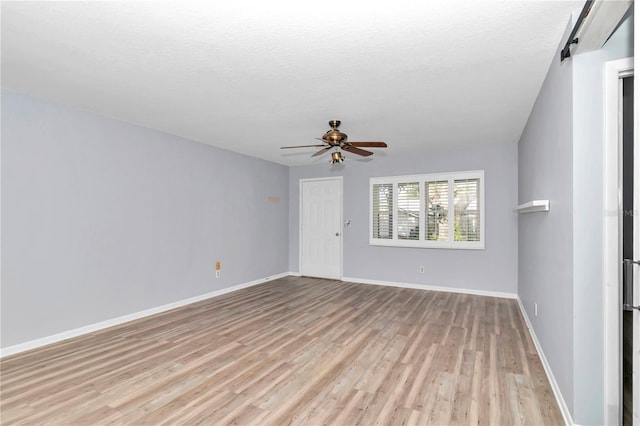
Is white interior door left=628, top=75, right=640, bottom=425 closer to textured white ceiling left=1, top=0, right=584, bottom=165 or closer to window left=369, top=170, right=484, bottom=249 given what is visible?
textured white ceiling left=1, top=0, right=584, bottom=165

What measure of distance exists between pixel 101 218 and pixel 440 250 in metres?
5.00

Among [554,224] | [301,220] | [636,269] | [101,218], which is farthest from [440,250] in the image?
[101,218]

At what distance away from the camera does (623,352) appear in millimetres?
1779

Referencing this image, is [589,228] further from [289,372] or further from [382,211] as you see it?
[382,211]

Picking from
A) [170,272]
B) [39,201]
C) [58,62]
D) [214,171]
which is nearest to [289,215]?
[214,171]

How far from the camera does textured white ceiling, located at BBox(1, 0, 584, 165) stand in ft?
5.98

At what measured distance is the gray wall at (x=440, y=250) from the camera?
16.2 ft

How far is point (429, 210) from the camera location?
551cm

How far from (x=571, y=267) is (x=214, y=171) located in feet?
15.4

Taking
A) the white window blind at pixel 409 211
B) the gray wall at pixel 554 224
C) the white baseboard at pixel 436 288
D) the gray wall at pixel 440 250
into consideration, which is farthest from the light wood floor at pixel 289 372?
the white window blind at pixel 409 211

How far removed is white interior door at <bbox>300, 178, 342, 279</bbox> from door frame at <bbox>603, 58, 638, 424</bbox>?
481 cm

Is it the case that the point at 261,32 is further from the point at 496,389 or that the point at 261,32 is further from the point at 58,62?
the point at 496,389

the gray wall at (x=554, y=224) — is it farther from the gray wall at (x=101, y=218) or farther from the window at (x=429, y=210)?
the gray wall at (x=101, y=218)

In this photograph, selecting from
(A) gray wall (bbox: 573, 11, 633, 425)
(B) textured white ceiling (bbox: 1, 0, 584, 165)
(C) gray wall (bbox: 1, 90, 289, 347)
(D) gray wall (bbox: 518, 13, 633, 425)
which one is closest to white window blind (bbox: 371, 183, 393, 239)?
Answer: (B) textured white ceiling (bbox: 1, 0, 584, 165)
